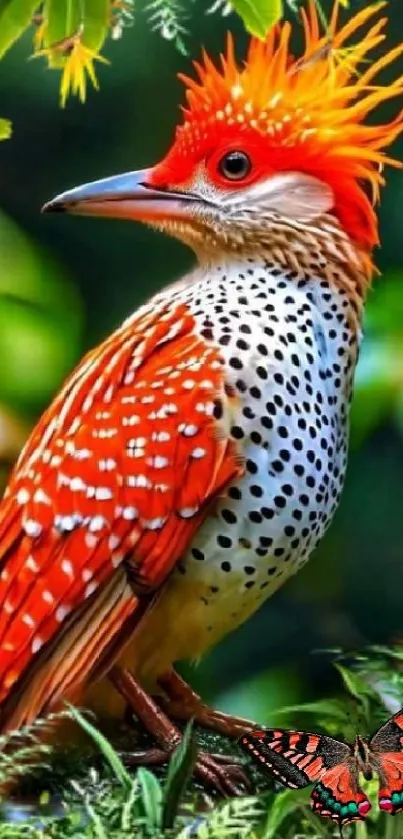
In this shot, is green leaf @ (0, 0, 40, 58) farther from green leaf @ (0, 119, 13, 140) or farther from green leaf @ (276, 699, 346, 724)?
green leaf @ (276, 699, 346, 724)

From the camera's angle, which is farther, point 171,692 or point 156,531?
point 171,692

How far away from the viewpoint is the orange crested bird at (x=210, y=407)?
104 cm

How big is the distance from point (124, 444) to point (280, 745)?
35 cm

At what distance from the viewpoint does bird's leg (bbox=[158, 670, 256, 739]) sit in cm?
112

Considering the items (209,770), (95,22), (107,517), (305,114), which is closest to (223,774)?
(209,770)

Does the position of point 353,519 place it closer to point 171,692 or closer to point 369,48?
point 171,692

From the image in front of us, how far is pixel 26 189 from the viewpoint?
115cm

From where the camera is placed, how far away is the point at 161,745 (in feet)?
3.57

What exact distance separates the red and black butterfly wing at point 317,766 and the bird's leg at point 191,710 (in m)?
0.05

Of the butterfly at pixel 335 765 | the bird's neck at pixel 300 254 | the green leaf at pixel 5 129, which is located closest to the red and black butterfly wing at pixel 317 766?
the butterfly at pixel 335 765

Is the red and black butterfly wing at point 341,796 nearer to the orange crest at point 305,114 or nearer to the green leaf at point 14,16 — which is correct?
the orange crest at point 305,114

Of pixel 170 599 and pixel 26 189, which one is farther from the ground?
pixel 26 189

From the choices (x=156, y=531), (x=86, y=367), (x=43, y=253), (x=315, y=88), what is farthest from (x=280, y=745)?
(x=315, y=88)

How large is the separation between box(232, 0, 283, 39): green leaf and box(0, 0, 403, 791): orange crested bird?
28 millimetres
